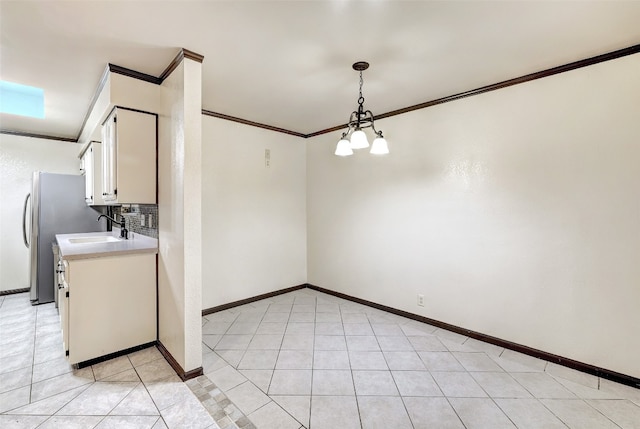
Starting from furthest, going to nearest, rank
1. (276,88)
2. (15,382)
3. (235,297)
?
(235,297)
(276,88)
(15,382)

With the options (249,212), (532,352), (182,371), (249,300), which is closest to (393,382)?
(532,352)

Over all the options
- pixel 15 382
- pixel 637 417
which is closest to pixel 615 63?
pixel 637 417

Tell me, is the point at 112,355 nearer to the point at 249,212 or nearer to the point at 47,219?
the point at 249,212

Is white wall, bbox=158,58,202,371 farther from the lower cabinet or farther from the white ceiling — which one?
the lower cabinet

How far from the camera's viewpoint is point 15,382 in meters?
2.19

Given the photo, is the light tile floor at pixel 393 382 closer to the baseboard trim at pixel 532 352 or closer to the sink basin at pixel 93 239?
the baseboard trim at pixel 532 352

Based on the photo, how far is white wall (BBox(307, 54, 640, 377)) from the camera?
2217 millimetres

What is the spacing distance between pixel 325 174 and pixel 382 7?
280cm

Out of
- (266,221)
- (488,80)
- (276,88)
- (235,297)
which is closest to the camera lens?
(488,80)

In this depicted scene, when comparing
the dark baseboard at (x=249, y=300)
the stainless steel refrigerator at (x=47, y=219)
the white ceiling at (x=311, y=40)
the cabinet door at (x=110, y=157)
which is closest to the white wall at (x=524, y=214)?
the white ceiling at (x=311, y=40)

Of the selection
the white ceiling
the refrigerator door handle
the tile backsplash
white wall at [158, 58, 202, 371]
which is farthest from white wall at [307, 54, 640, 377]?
the refrigerator door handle

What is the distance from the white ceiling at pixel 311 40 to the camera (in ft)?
5.72

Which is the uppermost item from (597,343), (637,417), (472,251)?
(472,251)

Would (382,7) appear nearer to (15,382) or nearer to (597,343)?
(597,343)
